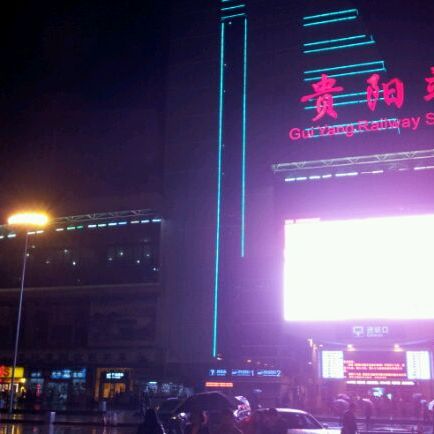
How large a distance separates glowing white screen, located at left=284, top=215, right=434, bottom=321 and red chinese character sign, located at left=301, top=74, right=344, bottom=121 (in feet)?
27.3

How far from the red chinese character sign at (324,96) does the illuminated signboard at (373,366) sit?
1622cm

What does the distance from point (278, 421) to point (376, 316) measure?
24.9 m

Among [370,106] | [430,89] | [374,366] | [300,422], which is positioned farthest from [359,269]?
[300,422]

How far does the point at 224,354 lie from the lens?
4406cm

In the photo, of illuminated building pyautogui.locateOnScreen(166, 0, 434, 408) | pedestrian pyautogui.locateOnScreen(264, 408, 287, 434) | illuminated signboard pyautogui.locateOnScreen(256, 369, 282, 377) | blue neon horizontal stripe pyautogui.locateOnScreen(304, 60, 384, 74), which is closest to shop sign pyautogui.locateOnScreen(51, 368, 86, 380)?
illuminated building pyautogui.locateOnScreen(166, 0, 434, 408)

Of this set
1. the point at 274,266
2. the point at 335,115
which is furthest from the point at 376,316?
the point at 335,115

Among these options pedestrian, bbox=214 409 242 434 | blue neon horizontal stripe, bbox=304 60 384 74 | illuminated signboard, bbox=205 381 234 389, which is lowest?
pedestrian, bbox=214 409 242 434

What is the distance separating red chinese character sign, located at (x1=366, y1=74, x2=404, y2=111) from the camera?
132 feet

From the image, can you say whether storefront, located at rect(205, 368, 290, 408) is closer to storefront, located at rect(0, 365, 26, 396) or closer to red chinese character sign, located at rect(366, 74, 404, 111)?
storefront, located at rect(0, 365, 26, 396)

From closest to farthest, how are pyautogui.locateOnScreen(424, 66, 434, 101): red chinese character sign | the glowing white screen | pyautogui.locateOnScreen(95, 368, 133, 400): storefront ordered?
the glowing white screen
pyautogui.locateOnScreen(424, 66, 434, 101): red chinese character sign
pyautogui.locateOnScreen(95, 368, 133, 400): storefront

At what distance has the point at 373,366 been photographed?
1663 inches

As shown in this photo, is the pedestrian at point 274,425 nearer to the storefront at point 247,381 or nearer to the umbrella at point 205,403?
the umbrella at point 205,403

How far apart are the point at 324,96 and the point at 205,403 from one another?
83.4ft

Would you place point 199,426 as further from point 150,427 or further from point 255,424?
point 255,424
